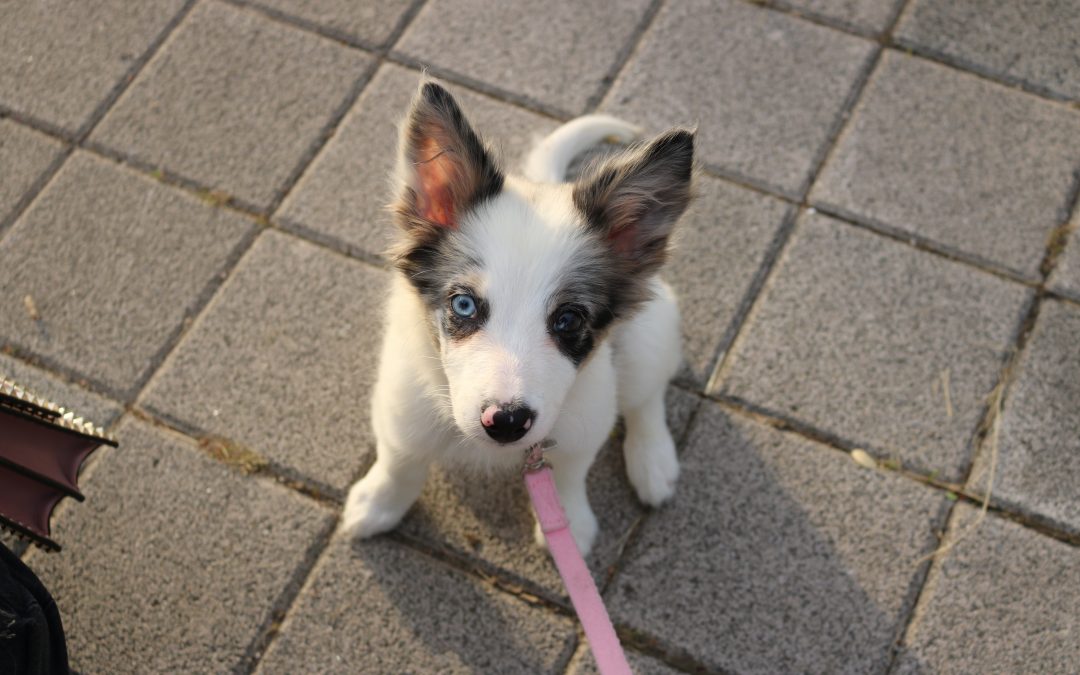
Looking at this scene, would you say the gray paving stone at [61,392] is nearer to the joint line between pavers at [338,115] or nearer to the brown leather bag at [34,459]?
the brown leather bag at [34,459]

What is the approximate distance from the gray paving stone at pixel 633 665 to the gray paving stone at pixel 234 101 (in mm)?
2048

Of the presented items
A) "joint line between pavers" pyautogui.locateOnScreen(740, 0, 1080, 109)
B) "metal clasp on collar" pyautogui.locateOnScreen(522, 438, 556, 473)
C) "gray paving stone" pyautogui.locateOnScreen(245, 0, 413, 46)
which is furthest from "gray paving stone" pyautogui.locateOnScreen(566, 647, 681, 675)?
"joint line between pavers" pyautogui.locateOnScreen(740, 0, 1080, 109)

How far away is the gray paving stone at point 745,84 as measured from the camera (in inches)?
156

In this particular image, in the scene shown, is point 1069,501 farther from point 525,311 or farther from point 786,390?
point 525,311

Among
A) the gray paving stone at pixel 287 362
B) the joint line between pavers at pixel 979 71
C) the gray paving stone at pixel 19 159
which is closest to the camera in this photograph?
the gray paving stone at pixel 287 362

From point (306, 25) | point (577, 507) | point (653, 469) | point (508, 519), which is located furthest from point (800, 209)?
point (306, 25)

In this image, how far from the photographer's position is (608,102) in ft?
13.3

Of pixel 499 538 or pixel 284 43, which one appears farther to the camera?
pixel 284 43

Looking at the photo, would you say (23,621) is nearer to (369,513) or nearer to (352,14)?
(369,513)

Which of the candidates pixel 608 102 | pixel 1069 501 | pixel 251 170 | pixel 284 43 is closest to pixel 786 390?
pixel 1069 501

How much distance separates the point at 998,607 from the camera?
303 cm

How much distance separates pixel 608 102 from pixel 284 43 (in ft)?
4.56

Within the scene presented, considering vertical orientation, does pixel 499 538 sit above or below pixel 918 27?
above

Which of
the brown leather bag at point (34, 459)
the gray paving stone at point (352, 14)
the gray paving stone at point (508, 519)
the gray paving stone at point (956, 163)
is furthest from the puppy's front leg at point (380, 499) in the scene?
the gray paving stone at point (352, 14)
